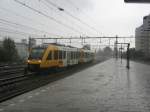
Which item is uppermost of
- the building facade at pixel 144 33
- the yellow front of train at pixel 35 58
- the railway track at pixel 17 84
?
the building facade at pixel 144 33

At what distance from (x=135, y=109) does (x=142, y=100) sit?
198cm

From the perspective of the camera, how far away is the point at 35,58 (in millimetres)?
23562

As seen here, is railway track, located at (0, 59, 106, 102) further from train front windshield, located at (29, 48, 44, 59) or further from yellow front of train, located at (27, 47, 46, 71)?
train front windshield, located at (29, 48, 44, 59)

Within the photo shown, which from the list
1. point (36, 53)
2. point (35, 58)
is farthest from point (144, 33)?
point (35, 58)

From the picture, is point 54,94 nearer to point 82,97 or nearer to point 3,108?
point 82,97

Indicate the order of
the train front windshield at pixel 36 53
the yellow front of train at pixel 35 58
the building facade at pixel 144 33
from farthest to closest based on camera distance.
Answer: the train front windshield at pixel 36 53, the yellow front of train at pixel 35 58, the building facade at pixel 144 33

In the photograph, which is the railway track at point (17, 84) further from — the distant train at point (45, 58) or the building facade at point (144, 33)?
the building facade at point (144, 33)

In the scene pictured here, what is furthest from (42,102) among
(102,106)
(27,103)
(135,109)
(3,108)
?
(135,109)

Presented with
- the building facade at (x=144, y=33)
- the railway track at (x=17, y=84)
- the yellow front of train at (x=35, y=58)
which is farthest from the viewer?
the yellow front of train at (x=35, y=58)

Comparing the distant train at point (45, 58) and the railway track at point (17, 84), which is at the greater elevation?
the distant train at point (45, 58)

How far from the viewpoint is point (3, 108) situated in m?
9.36

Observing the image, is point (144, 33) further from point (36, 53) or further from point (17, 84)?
point (17, 84)

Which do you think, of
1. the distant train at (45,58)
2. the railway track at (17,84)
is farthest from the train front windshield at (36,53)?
the railway track at (17,84)

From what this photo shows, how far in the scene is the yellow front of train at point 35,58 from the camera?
909 inches
